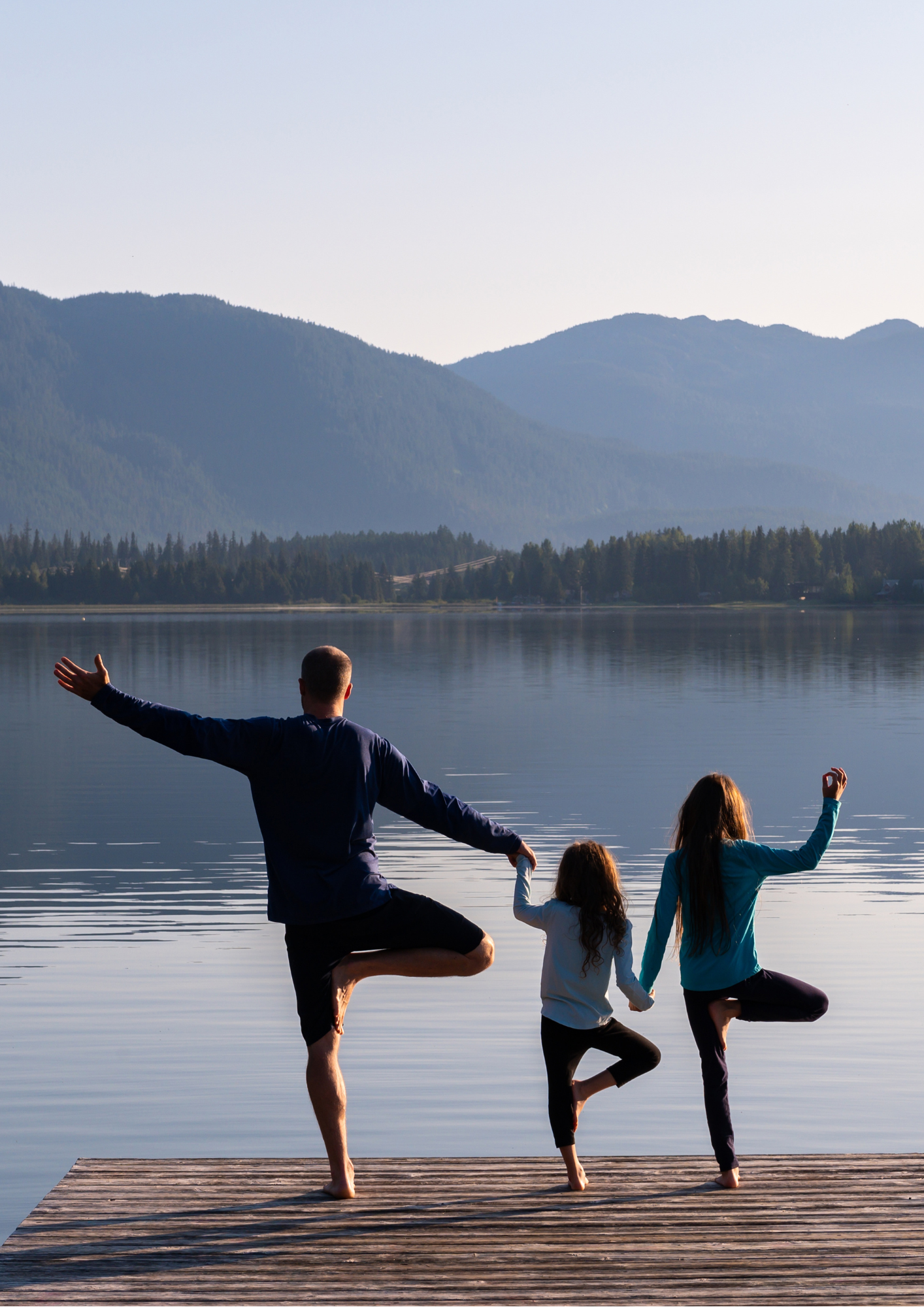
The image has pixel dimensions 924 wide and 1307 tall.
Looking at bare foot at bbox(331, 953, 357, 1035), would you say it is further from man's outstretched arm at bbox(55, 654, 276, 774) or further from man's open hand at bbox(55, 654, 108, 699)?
man's open hand at bbox(55, 654, 108, 699)

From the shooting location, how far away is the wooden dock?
837 cm

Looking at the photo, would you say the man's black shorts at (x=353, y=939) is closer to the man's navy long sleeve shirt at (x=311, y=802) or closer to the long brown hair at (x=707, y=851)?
the man's navy long sleeve shirt at (x=311, y=802)

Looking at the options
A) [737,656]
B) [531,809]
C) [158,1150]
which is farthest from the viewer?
[737,656]

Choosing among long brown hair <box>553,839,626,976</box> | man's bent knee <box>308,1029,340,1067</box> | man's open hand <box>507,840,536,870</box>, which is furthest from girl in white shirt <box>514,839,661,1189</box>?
man's bent knee <box>308,1029,340,1067</box>

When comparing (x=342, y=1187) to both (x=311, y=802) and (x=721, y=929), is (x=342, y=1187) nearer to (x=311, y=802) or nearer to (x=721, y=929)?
(x=311, y=802)

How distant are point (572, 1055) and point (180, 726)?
3.29 metres

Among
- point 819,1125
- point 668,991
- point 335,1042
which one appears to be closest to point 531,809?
point 668,991

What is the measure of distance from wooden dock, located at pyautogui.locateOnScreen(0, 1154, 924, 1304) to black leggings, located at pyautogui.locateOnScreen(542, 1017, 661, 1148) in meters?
0.57

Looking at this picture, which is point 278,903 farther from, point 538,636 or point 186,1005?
point 538,636

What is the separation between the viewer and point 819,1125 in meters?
14.0

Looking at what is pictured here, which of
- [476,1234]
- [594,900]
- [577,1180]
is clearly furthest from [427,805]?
[577,1180]

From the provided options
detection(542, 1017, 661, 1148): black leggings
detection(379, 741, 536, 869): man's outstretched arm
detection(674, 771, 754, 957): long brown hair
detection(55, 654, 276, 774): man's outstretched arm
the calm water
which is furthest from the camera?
the calm water

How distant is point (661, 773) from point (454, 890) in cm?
2201

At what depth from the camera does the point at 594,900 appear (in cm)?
966
